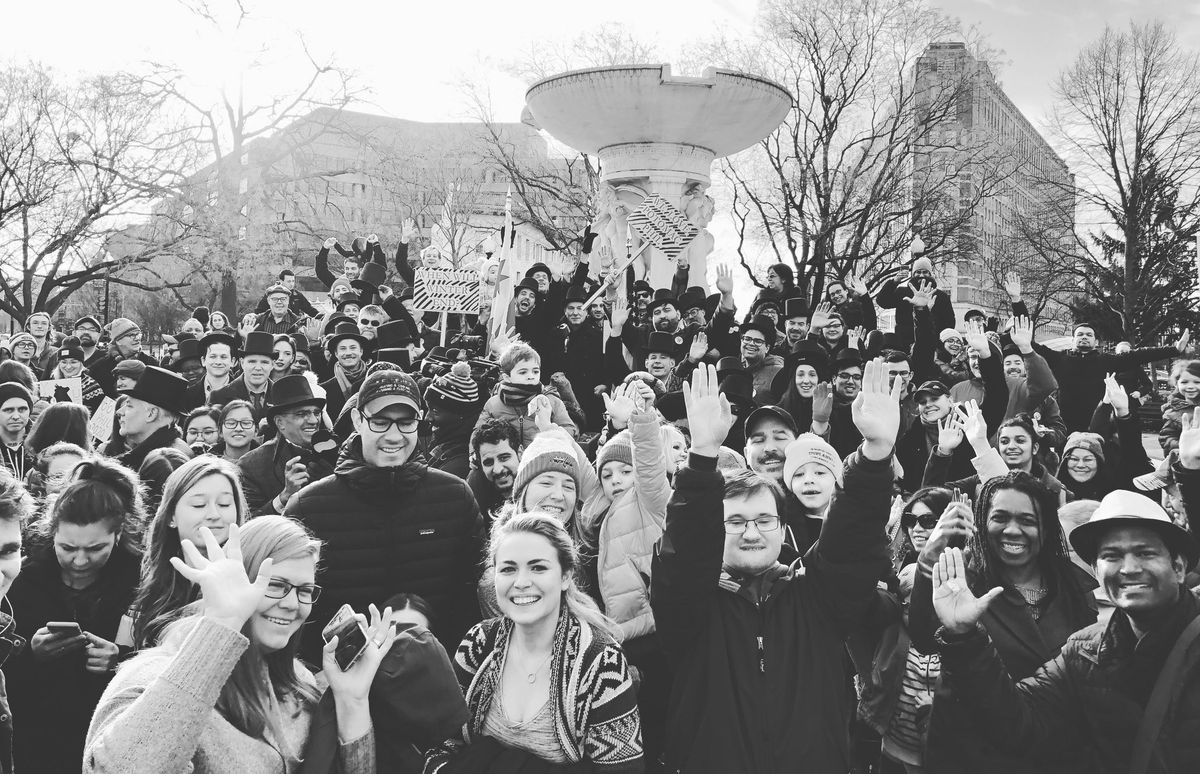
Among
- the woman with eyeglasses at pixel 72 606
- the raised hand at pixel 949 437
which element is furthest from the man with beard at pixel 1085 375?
the woman with eyeglasses at pixel 72 606

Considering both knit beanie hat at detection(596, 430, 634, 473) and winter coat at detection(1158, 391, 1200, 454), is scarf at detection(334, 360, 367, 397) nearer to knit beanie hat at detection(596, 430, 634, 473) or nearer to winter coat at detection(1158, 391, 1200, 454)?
knit beanie hat at detection(596, 430, 634, 473)

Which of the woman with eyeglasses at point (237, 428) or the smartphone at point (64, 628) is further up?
the woman with eyeglasses at point (237, 428)

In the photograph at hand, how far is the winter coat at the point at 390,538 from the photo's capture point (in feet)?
12.9

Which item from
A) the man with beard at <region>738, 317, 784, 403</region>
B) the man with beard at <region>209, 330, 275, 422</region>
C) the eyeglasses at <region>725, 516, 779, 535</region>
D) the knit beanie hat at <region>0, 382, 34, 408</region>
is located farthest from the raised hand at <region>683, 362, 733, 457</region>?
the man with beard at <region>738, 317, 784, 403</region>

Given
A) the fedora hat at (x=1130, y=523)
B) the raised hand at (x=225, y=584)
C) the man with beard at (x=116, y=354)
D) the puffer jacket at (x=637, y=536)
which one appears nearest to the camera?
the raised hand at (x=225, y=584)

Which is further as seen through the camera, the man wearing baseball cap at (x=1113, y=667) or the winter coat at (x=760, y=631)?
the winter coat at (x=760, y=631)

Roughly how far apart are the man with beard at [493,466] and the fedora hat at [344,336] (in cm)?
304

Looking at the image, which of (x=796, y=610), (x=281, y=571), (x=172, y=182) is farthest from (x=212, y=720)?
(x=172, y=182)

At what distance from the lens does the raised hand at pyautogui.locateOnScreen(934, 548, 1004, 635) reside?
286cm

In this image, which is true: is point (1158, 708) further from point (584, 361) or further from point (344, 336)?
point (584, 361)

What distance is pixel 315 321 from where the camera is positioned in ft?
42.8

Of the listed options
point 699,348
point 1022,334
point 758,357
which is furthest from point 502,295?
point 1022,334

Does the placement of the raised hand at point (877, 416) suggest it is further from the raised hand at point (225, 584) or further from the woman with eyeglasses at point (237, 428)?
the woman with eyeglasses at point (237, 428)

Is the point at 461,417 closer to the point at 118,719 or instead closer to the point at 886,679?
the point at 886,679
